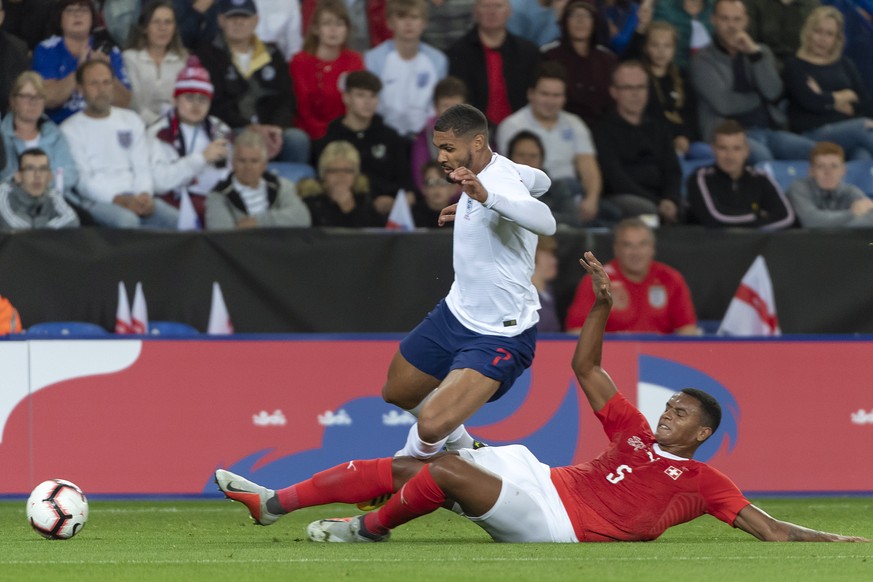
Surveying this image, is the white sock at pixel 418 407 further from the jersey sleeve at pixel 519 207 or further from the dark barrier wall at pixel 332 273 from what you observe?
the dark barrier wall at pixel 332 273

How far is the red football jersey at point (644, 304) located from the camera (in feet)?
37.3

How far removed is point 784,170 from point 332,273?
440 centimetres

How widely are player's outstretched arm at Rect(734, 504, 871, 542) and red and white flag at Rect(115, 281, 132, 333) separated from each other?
556 centimetres

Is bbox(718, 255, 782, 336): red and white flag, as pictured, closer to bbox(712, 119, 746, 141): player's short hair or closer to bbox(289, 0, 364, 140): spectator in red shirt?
bbox(712, 119, 746, 141): player's short hair

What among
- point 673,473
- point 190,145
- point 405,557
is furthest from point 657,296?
point 405,557

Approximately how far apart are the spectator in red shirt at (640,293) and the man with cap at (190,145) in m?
3.11

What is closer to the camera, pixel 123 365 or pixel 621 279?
pixel 123 365

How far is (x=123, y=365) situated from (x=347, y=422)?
60.8 inches

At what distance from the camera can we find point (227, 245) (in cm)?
1145

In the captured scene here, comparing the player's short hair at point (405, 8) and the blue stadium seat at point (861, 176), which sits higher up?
the player's short hair at point (405, 8)

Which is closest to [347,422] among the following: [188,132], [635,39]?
[188,132]

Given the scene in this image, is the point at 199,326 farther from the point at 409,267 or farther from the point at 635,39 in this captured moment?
the point at 635,39

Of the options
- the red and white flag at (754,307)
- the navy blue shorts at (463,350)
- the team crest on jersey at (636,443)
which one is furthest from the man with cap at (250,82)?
→ the team crest on jersey at (636,443)

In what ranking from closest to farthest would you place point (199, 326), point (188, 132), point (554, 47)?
point (199, 326)
point (188, 132)
point (554, 47)
